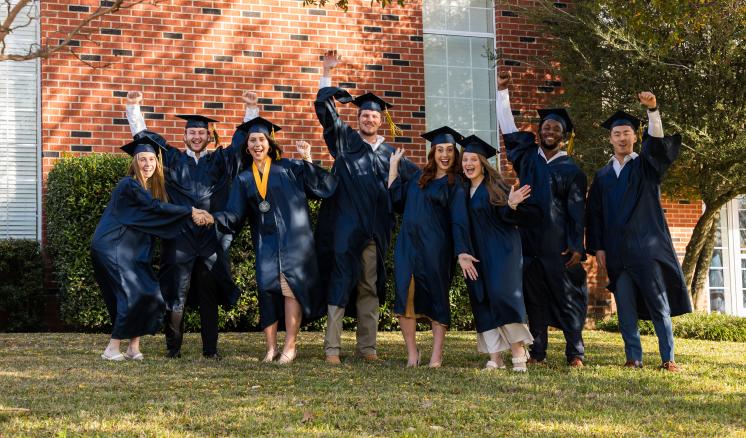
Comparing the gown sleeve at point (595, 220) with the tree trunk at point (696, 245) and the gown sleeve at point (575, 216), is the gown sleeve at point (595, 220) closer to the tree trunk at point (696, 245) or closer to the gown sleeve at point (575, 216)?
the gown sleeve at point (575, 216)

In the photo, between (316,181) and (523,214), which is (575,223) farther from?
(316,181)

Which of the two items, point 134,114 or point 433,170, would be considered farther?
point 134,114

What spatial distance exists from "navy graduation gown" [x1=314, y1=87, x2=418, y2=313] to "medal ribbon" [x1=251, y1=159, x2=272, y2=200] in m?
0.58

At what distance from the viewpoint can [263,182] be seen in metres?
8.19

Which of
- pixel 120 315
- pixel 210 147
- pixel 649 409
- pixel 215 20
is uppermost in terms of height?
pixel 215 20

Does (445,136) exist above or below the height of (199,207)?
above

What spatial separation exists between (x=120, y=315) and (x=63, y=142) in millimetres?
3942

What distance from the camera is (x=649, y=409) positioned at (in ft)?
19.7

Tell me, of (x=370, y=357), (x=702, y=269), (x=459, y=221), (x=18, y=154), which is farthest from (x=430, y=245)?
(x=702, y=269)

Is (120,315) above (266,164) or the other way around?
the other way around

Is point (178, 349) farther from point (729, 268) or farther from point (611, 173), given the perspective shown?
point (729, 268)

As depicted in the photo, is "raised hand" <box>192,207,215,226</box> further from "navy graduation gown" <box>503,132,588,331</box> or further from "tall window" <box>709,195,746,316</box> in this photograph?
"tall window" <box>709,195,746,316</box>

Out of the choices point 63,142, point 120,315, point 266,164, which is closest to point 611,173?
point 266,164

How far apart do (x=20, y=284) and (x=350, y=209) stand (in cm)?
448
